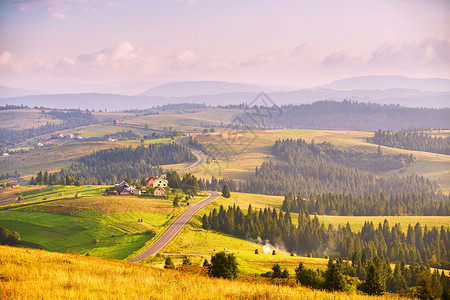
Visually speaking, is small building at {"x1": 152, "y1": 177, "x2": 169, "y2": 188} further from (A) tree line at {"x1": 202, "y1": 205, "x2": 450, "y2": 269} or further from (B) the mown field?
(A) tree line at {"x1": 202, "y1": 205, "x2": 450, "y2": 269}

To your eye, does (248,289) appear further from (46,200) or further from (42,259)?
(46,200)

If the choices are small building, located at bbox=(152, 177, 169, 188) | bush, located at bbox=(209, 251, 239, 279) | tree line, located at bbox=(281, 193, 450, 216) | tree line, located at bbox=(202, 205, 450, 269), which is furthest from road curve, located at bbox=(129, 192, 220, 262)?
tree line, located at bbox=(281, 193, 450, 216)

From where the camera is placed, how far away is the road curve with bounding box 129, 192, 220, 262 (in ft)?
224

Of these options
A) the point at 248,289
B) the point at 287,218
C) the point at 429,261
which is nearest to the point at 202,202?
the point at 287,218

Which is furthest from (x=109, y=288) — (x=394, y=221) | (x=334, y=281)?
(x=394, y=221)

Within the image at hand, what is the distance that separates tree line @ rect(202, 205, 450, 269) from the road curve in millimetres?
5464

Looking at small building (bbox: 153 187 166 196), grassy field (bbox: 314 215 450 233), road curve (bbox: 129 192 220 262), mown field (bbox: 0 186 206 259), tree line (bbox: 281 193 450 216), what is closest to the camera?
road curve (bbox: 129 192 220 262)

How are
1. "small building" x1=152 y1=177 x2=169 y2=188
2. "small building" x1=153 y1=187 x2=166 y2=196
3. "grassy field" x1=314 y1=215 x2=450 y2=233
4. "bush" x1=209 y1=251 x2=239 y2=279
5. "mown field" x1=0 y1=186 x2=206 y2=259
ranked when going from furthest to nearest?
"small building" x1=152 y1=177 x2=169 y2=188
"small building" x1=153 y1=187 x2=166 y2=196
"grassy field" x1=314 y1=215 x2=450 y2=233
"mown field" x1=0 y1=186 x2=206 y2=259
"bush" x1=209 y1=251 x2=239 y2=279

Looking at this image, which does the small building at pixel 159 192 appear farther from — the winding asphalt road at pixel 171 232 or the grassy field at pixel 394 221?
the grassy field at pixel 394 221

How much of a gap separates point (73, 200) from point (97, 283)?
100352 mm

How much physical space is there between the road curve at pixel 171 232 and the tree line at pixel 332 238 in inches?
215

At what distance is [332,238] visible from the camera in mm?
101938

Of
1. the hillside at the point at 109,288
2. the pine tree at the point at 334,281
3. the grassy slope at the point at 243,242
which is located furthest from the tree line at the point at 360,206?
the hillside at the point at 109,288

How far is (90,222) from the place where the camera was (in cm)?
8881
